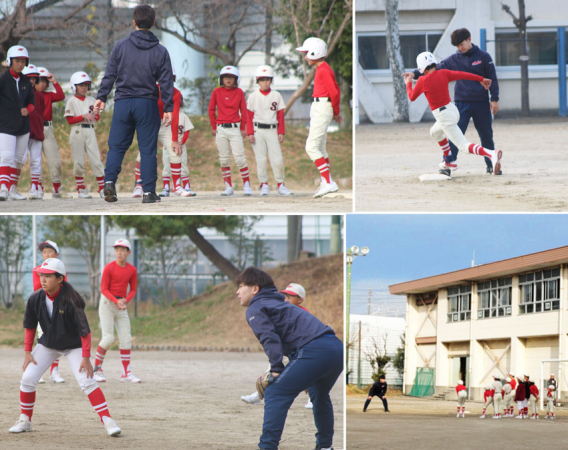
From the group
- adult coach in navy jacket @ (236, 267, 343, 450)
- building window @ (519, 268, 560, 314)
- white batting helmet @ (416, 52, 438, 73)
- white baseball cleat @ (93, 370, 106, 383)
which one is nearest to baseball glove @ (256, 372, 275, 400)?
adult coach in navy jacket @ (236, 267, 343, 450)

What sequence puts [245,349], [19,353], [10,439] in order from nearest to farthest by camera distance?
1. [10,439]
2. [19,353]
3. [245,349]

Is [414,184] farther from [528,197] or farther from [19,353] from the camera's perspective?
[19,353]

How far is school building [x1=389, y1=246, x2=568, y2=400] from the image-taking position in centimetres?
480

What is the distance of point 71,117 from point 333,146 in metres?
9.23

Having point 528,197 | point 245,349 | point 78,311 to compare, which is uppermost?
point 528,197

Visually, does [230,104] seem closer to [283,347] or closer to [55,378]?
[55,378]

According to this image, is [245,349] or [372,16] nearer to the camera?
[372,16]

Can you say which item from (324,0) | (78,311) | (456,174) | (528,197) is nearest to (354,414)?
(78,311)

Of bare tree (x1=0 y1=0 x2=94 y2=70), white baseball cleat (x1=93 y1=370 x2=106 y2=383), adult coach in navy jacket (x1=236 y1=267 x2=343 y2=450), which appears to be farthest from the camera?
bare tree (x1=0 y1=0 x2=94 y2=70)

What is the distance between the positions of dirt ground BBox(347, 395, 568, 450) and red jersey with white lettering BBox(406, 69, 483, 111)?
3055 millimetres

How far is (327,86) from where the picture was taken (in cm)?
743

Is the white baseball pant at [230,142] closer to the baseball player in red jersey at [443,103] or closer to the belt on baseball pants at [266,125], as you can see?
the belt on baseball pants at [266,125]

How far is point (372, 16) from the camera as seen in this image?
6.81 m

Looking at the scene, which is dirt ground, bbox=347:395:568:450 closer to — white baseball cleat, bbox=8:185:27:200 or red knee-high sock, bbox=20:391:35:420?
red knee-high sock, bbox=20:391:35:420
